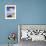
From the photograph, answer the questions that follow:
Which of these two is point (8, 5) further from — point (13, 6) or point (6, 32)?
point (6, 32)

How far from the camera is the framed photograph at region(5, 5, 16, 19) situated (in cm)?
425

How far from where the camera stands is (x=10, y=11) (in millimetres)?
4254

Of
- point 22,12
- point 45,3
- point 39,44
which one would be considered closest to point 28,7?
point 22,12

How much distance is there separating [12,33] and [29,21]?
2.30 feet

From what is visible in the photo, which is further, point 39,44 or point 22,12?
point 22,12

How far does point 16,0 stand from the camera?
424cm

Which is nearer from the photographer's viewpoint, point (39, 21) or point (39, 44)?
point (39, 44)

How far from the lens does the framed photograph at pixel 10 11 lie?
425 centimetres

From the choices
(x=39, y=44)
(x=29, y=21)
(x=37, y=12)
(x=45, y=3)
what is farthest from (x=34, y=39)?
(x=45, y=3)

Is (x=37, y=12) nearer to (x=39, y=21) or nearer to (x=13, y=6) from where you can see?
(x=39, y=21)

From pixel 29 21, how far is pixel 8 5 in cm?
89

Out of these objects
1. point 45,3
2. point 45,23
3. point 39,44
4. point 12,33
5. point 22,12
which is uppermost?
point 45,3

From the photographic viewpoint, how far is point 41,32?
13.3ft

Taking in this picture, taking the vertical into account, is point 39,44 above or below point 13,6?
below
